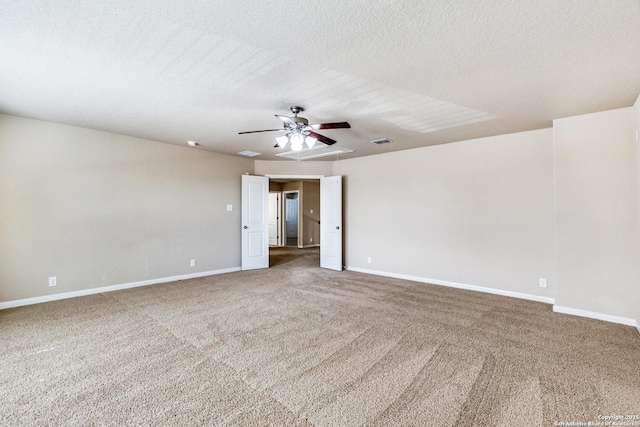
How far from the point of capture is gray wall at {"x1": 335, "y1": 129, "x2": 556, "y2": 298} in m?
4.28

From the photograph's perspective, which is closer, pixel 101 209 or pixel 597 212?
pixel 597 212

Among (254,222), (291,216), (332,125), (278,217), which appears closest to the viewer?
(332,125)

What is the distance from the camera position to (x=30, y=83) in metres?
2.83

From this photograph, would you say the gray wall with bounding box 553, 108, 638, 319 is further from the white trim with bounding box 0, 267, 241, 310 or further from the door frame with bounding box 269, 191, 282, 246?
the door frame with bounding box 269, 191, 282, 246

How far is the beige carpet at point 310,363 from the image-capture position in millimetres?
1839

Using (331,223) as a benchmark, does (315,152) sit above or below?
above

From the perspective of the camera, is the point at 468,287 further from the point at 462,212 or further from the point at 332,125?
the point at 332,125

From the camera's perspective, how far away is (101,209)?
457 centimetres

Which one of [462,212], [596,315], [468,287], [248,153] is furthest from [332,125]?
[596,315]

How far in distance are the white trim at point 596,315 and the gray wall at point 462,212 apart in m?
0.48

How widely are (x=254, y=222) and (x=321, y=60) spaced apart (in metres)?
4.65

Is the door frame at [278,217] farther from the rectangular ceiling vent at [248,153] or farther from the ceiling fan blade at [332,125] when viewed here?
the ceiling fan blade at [332,125]

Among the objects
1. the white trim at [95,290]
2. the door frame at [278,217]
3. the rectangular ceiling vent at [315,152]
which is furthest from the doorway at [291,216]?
the white trim at [95,290]

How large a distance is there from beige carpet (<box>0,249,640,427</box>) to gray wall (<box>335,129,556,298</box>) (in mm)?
749
